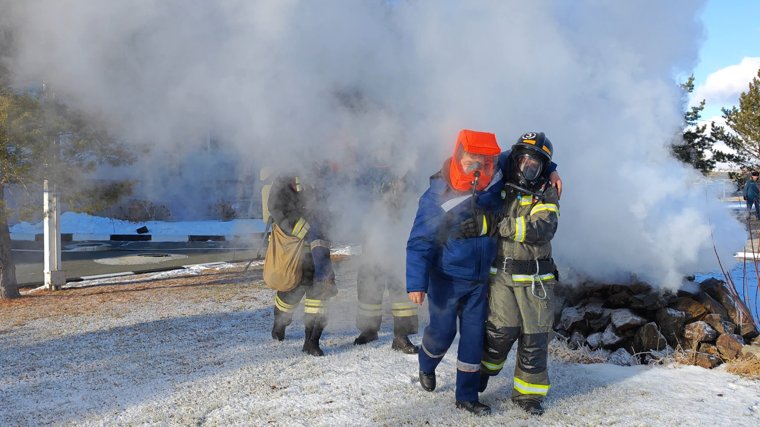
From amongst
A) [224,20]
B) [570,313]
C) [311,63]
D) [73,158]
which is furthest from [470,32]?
[73,158]

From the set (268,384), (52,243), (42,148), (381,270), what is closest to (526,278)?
(381,270)

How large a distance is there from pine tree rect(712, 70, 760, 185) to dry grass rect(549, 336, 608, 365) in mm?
19537

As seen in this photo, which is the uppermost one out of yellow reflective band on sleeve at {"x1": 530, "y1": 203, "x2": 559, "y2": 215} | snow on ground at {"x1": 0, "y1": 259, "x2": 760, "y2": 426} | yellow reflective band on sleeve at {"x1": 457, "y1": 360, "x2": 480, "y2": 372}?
yellow reflective band on sleeve at {"x1": 530, "y1": 203, "x2": 559, "y2": 215}

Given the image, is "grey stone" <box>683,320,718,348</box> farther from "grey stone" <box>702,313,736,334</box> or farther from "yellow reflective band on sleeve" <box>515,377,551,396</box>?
"yellow reflective band on sleeve" <box>515,377,551,396</box>

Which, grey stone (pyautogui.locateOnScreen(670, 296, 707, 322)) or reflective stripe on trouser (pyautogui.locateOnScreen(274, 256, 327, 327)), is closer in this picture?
grey stone (pyautogui.locateOnScreen(670, 296, 707, 322))

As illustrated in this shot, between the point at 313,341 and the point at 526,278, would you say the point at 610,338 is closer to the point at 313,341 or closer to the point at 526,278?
the point at 526,278

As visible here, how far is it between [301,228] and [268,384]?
1.47 meters

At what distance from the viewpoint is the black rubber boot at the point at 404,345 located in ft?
15.9

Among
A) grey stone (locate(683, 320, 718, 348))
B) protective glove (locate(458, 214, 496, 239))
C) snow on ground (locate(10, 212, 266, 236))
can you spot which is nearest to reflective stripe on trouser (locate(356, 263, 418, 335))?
protective glove (locate(458, 214, 496, 239))

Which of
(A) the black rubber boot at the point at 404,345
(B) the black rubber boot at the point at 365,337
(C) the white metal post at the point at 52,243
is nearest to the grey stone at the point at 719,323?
(A) the black rubber boot at the point at 404,345

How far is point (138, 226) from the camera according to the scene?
62.5 ft

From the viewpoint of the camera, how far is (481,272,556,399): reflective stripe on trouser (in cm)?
357

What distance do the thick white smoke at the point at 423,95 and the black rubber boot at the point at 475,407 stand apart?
5.33 feet

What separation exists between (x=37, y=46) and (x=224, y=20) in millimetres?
1459
